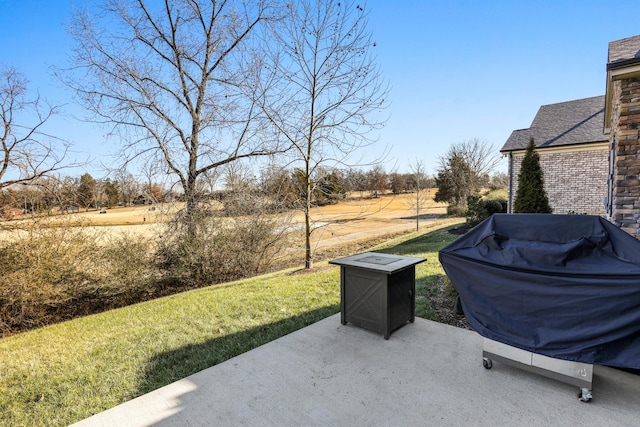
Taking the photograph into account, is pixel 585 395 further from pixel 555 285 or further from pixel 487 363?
pixel 555 285

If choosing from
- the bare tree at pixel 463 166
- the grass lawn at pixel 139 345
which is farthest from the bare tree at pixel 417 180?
the grass lawn at pixel 139 345

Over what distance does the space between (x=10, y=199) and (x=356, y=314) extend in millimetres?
6819

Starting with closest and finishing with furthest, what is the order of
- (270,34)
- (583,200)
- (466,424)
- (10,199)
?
(466,424), (10,199), (270,34), (583,200)

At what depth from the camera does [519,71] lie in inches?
359

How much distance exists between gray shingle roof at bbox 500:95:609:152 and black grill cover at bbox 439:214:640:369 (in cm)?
1232

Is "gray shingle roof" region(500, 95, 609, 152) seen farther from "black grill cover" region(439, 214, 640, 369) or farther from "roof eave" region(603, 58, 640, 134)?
"black grill cover" region(439, 214, 640, 369)

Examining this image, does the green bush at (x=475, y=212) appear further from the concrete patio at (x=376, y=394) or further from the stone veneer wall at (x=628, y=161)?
the concrete patio at (x=376, y=394)

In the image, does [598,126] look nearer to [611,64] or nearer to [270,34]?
[611,64]

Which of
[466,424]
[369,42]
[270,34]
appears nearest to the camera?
[466,424]

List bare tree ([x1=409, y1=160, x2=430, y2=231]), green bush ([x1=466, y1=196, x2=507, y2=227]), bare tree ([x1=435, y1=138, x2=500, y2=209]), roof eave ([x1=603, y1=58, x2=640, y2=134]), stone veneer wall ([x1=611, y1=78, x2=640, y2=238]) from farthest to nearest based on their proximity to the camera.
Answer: bare tree ([x1=435, y1=138, x2=500, y2=209]) < bare tree ([x1=409, y1=160, x2=430, y2=231]) < green bush ([x1=466, y1=196, x2=507, y2=227]) < stone veneer wall ([x1=611, y1=78, x2=640, y2=238]) < roof eave ([x1=603, y1=58, x2=640, y2=134])

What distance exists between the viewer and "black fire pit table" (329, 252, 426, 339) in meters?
3.35

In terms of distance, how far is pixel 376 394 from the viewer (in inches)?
96.2

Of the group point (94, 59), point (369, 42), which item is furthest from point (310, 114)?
point (94, 59)

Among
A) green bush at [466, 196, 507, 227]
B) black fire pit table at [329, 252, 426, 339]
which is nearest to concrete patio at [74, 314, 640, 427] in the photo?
black fire pit table at [329, 252, 426, 339]
